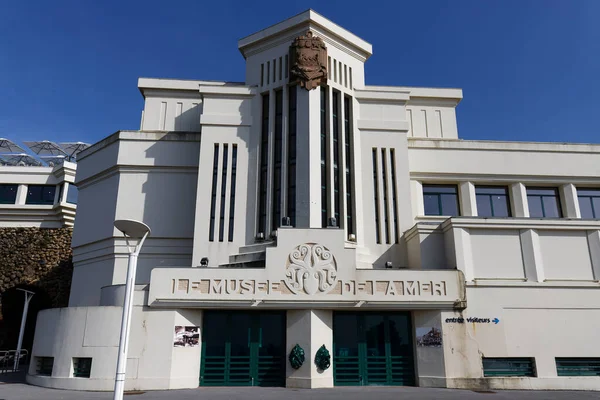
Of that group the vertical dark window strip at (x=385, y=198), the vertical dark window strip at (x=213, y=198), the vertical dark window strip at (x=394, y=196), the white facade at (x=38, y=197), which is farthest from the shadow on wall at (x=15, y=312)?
the vertical dark window strip at (x=394, y=196)

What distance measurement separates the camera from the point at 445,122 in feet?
98.4

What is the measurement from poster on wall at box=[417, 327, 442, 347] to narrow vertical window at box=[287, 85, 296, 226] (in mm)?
7959

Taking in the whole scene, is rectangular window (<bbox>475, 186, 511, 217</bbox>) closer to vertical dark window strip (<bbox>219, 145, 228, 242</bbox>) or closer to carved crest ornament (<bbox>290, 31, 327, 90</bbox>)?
carved crest ornament (<bbox>290, 31, 327, 90</bbox>)

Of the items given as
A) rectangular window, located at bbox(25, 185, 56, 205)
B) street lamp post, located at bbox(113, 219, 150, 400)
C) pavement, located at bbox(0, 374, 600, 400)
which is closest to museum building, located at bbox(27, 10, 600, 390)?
pavement, located at bbox(0, 374, 600, 400)

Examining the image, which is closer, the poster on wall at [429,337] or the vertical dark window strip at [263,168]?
the poster on wall at [429,337]

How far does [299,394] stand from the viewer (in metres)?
15.8

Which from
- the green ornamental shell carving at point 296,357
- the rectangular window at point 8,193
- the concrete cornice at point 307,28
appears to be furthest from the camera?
the rectangular window at point 8,193

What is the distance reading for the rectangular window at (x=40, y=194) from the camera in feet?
112

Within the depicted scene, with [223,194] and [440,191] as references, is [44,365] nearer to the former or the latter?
[223,194]

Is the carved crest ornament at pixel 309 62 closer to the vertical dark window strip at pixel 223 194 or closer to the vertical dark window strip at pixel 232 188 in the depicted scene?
the vertical dark window strip at pixel 232 188

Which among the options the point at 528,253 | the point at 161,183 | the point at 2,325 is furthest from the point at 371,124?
the point at 2,325

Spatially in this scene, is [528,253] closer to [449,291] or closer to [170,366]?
[449,291]

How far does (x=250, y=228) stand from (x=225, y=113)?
6.91 meters

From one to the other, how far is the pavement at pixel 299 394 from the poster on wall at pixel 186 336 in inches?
70.4
